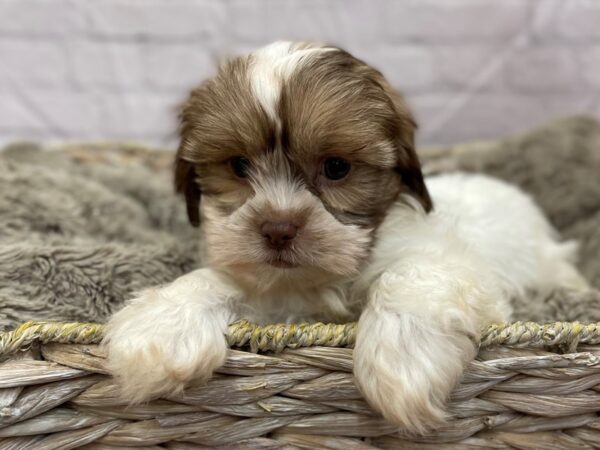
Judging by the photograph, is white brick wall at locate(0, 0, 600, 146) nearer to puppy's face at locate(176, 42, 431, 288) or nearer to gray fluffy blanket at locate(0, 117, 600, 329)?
gray fluffy blanket at locate(0, 117, 600, 329)

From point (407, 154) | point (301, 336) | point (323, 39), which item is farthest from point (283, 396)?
point (323, 39)

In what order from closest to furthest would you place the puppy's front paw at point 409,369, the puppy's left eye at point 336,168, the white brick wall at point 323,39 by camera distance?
1. the puppy's front paw at point 409,369
2. the puppy's left eye at point 336,168
3. the white brick wall at point 323,39

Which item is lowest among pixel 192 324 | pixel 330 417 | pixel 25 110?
pixel 330 417

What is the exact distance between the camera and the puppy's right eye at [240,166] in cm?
185

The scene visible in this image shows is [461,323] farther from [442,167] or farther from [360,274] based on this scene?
[442,167]

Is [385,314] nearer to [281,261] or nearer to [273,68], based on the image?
[281,261]

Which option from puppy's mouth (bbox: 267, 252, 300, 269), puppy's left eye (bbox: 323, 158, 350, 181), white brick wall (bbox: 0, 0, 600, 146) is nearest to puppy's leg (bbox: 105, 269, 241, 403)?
puppy's mouth (bbox: 267, 252, 300, 269)

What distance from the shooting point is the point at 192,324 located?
1.58 meters

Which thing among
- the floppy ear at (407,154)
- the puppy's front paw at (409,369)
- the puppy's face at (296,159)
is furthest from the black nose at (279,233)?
the floppy ear at (407,154)

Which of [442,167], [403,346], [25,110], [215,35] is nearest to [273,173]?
[403,346]

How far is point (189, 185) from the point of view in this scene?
7.01 feet

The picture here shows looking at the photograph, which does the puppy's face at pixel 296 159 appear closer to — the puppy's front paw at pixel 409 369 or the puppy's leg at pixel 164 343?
the puppy's leg at pixel 164 343

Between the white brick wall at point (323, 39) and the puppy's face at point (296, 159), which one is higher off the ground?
the white brick wall at point (323, 39)

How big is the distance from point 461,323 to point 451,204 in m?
1.09
